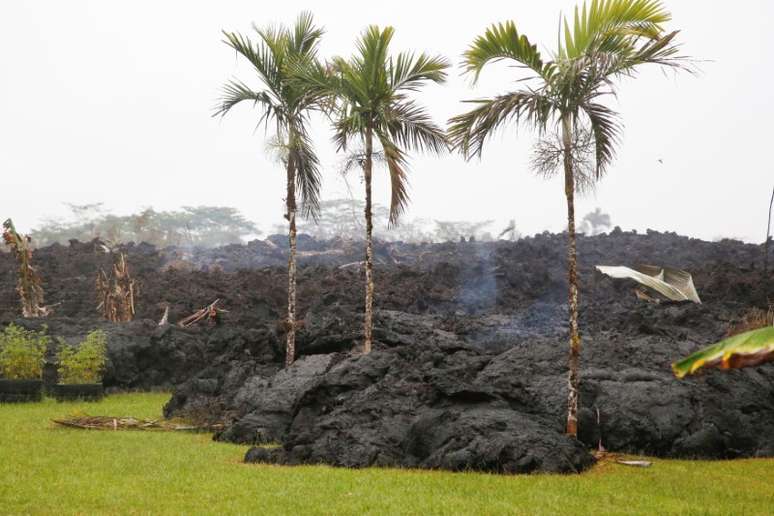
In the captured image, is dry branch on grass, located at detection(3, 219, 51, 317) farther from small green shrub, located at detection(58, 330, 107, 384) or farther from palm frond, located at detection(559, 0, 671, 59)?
palm frond, located at detection(559, 0, 671, 59)

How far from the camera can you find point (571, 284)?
12.2 m

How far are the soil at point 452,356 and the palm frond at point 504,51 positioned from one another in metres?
5.33

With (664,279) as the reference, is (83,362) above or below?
below

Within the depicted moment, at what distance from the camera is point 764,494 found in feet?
32.2

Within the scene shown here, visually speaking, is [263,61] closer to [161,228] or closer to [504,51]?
[504,51]

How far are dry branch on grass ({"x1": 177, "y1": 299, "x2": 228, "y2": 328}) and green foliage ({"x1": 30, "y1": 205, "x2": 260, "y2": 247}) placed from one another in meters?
40.6

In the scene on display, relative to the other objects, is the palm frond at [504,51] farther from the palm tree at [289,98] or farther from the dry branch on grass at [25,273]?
the dry branch on grass at [25,273]

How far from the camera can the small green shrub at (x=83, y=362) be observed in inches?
762

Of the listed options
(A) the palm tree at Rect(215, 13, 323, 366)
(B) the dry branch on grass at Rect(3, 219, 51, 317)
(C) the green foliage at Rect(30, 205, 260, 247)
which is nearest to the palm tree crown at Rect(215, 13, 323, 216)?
(A) the palm tree at Rect(215, 13, 323, 366)

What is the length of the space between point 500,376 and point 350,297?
1212cm

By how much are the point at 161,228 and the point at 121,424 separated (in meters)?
65.9

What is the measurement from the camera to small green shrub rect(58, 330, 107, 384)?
19.3 meters

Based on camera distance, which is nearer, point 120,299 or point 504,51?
point 504,51

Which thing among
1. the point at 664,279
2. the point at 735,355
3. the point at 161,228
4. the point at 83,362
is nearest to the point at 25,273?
the point at 83,362
